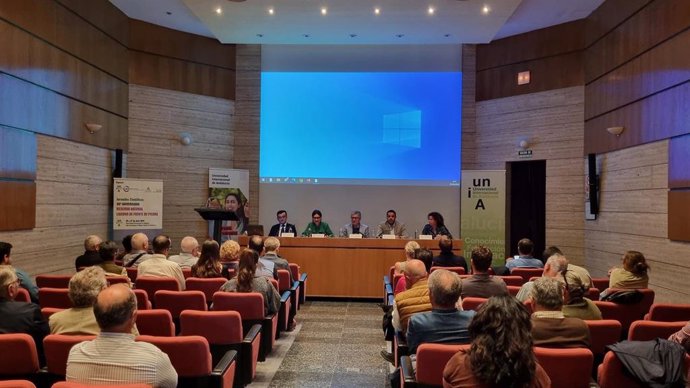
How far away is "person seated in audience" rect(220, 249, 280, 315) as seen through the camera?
13.5 feet

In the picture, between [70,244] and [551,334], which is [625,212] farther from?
[70,244]

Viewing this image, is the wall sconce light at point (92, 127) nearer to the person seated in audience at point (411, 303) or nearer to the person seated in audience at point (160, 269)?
the person seated in audience at point (160, 269)

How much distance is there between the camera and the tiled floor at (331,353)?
13.0 feet

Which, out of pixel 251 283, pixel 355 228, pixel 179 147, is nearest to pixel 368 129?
pixel 355 228

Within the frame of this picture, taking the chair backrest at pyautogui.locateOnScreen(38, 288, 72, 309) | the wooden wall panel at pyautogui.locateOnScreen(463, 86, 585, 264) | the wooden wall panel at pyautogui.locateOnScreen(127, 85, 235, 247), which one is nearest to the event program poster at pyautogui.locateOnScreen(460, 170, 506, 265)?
the wooden wall panel at pyautogui.locateOnScreen(463, 86, 585, 264)

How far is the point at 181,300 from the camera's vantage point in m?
3.80

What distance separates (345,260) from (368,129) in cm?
333

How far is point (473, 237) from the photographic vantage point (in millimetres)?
9266

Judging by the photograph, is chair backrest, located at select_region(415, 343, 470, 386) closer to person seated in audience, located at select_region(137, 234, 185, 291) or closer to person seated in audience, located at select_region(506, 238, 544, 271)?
person seated in audience, located at select_region(137, 234, 185, 291)

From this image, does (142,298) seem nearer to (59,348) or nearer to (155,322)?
(155,322)

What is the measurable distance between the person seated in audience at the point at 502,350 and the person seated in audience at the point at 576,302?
1504 millimetres

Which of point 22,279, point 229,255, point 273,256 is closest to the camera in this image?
point 22,279

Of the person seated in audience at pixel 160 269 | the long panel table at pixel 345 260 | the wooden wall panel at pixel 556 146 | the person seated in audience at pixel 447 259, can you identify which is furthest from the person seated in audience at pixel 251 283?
the wooden wall panel at pixel 556 146

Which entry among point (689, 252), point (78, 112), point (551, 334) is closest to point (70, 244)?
point (78, 112)
